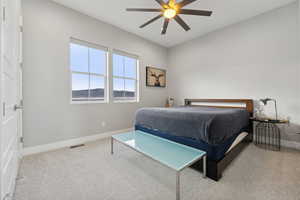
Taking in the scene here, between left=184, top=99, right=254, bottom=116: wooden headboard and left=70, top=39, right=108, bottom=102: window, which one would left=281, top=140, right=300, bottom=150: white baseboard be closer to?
left=184, top=99, right=254, bottom=116: wooden headboard

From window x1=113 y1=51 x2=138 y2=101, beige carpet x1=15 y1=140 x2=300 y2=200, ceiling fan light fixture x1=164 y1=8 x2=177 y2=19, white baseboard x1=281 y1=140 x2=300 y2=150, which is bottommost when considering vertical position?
beige carpet x1=15 y1=140 x2=300 y2=200

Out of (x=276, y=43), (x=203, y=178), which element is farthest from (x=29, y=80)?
(x=276, y=43)

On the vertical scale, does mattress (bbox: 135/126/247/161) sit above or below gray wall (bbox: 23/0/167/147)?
below

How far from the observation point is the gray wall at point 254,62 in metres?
2.68

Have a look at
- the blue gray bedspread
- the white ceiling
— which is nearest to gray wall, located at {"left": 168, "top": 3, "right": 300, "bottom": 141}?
the white ceiling

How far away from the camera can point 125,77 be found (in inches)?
152

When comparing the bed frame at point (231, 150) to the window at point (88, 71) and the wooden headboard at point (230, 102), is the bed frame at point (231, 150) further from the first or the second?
the window at point (88, 71)

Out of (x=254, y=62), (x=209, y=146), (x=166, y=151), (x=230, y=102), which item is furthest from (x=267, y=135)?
(x=166, y=151)

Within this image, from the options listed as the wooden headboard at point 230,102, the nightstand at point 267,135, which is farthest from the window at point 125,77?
the nightstand at point 267,135

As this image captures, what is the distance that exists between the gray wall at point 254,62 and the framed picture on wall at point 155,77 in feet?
3.00

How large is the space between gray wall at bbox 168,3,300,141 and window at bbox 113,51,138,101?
→ 74.0 inches

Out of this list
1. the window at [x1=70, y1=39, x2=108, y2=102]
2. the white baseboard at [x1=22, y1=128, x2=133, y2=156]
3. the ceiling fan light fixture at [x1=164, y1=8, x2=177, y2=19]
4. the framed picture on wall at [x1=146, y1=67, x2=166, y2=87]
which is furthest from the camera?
the framed picture on wall at [x1=146, y1=67, x2=166, y2=87]

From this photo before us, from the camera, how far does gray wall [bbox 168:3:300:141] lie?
8.79ft

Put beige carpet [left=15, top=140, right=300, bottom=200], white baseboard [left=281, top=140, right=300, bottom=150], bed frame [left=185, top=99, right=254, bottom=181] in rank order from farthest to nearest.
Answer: white baseboard [left=281, top=140, right=300, bottom=150]
bed frame [left=185, top=99, right=254, bottom=181]
beige carpet [left=15, top=140, right=300, bottom=200]
